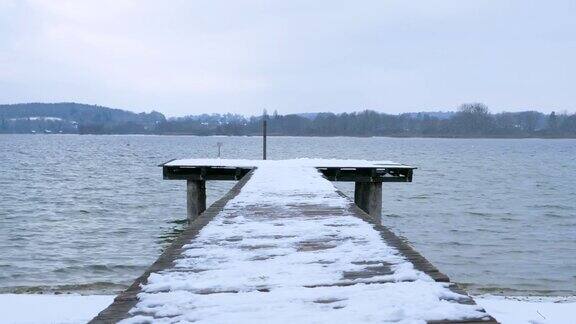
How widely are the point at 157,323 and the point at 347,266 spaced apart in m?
1.84

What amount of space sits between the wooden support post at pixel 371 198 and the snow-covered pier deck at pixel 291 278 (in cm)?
867

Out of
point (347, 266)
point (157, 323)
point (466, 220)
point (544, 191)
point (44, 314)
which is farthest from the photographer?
point (544, 191)

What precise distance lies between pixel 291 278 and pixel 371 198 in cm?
1254

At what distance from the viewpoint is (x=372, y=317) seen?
334 cm

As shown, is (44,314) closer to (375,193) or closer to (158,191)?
(375,193)

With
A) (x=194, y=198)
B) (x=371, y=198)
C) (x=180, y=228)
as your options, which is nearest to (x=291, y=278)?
(x=371, y=198)

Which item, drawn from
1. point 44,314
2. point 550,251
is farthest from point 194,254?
point 550,251

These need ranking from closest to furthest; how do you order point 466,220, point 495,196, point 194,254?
point 194,254 < point 466,220 < point 495,196

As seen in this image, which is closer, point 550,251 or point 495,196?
point 550,251

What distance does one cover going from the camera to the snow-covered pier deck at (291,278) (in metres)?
3.41

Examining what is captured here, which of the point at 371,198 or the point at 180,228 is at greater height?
the point at 371,198

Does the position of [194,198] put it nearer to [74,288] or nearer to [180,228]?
[180,228]

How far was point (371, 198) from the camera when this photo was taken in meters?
16.5

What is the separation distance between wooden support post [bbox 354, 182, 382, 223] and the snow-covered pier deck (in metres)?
8.67
